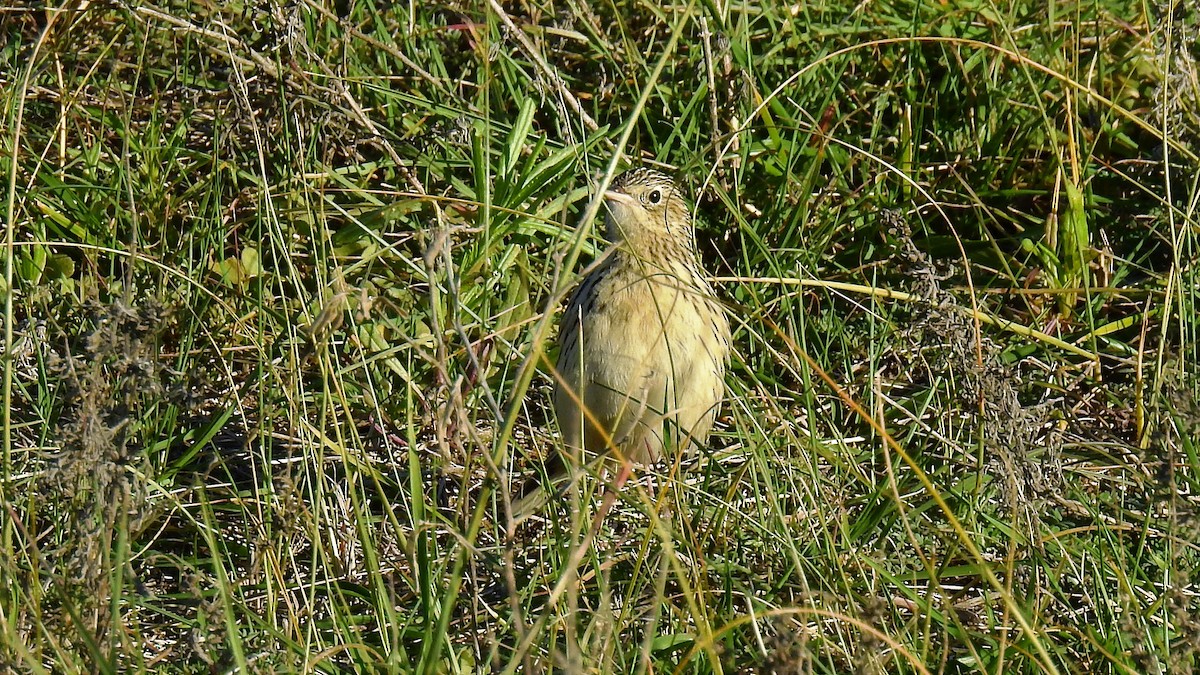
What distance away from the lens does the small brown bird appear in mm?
4574

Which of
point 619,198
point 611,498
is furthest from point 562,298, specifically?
point 619,198

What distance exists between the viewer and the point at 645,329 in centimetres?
458

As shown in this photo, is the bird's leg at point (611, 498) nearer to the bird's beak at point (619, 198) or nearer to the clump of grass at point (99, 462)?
the clump of grass at point (99, 462)

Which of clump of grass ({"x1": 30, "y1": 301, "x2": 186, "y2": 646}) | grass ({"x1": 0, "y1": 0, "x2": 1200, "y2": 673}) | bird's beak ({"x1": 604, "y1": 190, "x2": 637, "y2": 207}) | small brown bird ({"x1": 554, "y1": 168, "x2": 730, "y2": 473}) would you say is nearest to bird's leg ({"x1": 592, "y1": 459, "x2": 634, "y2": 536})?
grass ({"x1": 0, "y1": 0, "x2": 1200, "y2": 673})

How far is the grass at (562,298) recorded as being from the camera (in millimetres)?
3404

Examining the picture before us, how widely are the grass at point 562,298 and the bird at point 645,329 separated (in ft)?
0.44

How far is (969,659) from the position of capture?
11.9 feet

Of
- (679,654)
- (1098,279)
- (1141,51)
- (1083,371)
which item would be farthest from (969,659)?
(1141,51)

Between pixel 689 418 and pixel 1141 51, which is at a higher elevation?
pixel 1141 51

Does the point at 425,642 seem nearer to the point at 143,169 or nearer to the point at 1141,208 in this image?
the point at 143,169

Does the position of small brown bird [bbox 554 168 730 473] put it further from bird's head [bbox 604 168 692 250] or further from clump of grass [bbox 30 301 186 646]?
clump of grass [bbox 30 301 186 646]

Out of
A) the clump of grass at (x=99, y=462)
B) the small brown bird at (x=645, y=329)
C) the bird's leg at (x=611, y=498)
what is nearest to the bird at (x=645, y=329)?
the small brown bird at (x=645, y=329)

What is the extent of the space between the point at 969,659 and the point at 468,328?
181 cm

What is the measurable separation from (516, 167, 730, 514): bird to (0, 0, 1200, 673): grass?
0.14 metres
